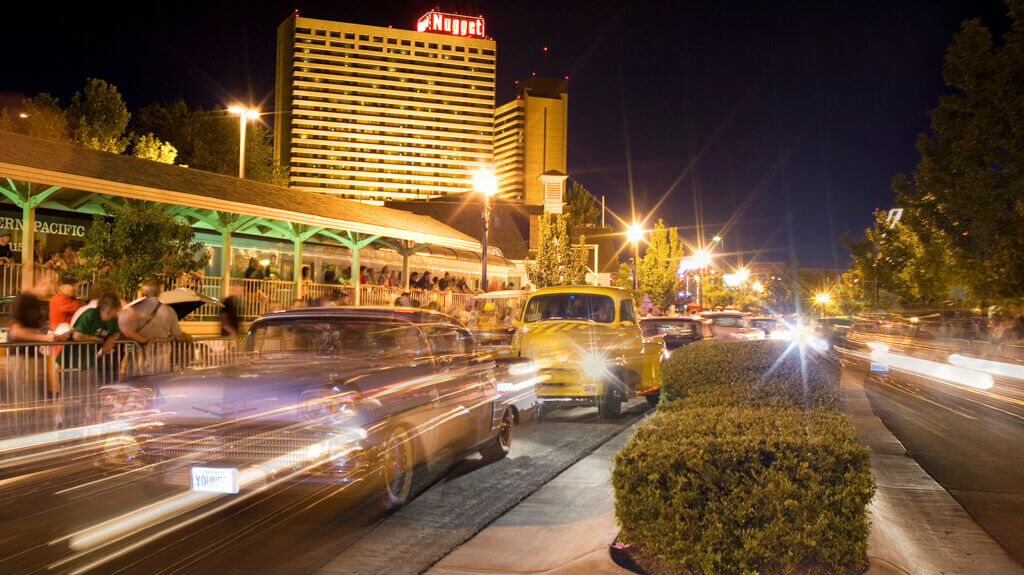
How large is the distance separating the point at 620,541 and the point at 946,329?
100 feet

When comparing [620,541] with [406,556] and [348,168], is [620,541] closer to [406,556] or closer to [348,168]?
[406,556]

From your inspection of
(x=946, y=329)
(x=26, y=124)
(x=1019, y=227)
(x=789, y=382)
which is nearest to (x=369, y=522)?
(x=789, y=382)

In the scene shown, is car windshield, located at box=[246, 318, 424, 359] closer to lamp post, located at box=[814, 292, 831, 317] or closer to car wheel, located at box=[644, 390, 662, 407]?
car wheel, located at box=[644, 390, 662, 407]

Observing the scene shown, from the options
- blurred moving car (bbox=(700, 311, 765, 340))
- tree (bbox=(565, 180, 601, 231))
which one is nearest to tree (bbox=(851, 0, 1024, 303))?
blurred moving car (bbox=(700, 311, 765, 340))

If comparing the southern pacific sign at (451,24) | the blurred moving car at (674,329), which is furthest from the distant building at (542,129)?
the blurred moving car at (674,329)

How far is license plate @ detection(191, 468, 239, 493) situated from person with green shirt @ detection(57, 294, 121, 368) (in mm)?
5663

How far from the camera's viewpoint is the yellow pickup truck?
496 inches

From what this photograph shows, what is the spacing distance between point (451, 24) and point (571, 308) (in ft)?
540

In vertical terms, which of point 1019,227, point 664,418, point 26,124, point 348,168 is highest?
point 348,168

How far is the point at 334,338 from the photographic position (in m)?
8.24

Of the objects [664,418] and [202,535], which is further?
[202,535]

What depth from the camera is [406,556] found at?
5801 millimetres

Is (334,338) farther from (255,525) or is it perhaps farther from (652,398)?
(652,398)

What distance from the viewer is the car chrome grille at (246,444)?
6.39 metres
